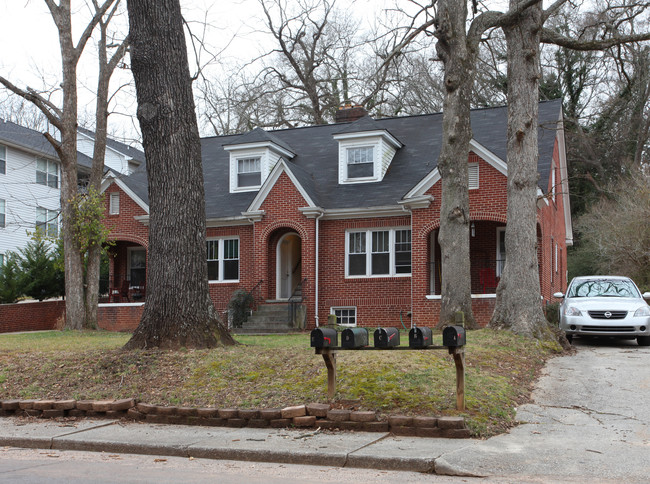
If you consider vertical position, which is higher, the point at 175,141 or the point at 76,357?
the point at 175,141

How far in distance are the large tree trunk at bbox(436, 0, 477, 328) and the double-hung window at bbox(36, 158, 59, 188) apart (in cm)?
2725

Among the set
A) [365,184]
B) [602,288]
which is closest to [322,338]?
[602,288]

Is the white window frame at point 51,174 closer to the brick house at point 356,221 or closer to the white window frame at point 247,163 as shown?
the brick house at point 356,221

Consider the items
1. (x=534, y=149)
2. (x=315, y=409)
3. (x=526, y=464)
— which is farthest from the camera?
(x=534, y=149)

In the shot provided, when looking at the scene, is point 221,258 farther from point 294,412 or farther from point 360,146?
point 294,412

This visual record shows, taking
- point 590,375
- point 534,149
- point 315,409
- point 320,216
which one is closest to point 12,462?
point 315,409

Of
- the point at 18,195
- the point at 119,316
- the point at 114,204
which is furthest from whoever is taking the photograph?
A: the point at 18,195

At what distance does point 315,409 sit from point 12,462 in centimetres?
297

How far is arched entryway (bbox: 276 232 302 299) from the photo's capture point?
941 inches

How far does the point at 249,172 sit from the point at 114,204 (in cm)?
522

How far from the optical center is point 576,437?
21.9 ft

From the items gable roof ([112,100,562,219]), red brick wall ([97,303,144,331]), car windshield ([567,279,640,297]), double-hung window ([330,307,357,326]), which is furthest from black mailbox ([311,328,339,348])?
red brick wall ([97,303,144,331])

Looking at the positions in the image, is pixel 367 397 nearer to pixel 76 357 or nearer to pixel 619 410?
pixel 619 410

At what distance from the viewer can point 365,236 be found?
2292 centimetres
